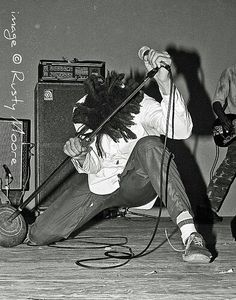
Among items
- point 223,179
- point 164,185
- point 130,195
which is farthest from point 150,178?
point 223,179

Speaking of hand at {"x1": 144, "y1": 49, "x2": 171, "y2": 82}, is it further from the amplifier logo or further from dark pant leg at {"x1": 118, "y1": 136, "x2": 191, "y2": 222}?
the amplifier logo

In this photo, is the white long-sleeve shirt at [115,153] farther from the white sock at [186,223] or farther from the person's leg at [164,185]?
the white sock at [186,223]

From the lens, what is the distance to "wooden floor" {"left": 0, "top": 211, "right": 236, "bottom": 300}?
5.51 feet

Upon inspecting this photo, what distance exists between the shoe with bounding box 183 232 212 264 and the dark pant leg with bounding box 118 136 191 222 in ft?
0.38

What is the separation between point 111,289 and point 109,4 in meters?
3.60

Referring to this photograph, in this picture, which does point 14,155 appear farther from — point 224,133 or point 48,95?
point 224,133

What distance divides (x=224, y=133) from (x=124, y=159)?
2.06 metres

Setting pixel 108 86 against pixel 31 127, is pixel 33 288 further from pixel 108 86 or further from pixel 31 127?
pixel 31 127

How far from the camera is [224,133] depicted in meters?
4.33

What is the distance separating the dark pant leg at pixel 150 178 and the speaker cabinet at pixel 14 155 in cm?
201

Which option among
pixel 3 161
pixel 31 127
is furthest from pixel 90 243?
pixel 31 127

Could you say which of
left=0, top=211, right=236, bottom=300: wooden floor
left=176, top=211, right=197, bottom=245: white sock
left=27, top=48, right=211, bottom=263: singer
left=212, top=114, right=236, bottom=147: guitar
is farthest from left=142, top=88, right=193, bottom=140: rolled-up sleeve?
left=212, top=114, right=236, bottom=147: guitar

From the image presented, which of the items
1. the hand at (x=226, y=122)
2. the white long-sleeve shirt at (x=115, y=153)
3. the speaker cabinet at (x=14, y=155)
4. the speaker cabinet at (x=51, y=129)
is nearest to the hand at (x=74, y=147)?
the white long-sleeve shirt at (x=115, y=153)

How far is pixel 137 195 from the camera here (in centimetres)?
237
